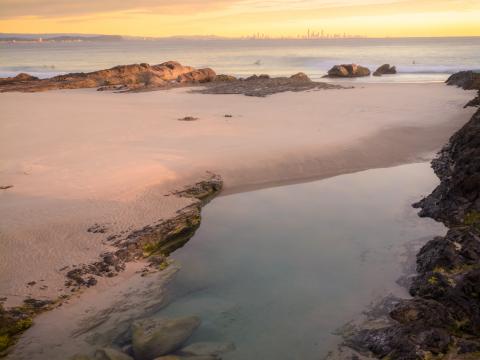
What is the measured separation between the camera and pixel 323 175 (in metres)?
14.0

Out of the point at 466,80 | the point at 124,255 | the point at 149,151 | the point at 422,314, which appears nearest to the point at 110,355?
the point at 124,255

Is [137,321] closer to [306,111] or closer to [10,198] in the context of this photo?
[10,198]

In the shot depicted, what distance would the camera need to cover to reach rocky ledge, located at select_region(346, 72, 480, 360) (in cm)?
570

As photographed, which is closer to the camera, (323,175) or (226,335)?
(226,335)

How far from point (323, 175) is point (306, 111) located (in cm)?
947

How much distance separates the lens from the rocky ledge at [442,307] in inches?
224

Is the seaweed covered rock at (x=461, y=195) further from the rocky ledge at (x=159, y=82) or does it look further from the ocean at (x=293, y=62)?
the ocean at (x=293, y=62)

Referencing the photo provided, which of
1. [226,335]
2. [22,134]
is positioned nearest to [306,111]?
[22,134]

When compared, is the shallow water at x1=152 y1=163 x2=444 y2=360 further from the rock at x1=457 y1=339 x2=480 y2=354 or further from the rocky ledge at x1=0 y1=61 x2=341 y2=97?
the rocky ledge at x1=0 y1=61 x2=341 y2=97

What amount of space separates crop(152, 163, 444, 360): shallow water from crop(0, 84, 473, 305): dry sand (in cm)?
140

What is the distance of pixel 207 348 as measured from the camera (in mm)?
6449

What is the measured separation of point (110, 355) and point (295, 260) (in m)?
4.14

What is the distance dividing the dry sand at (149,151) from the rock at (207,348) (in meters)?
2.71

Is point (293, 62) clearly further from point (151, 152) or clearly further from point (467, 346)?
point (467, 346)
